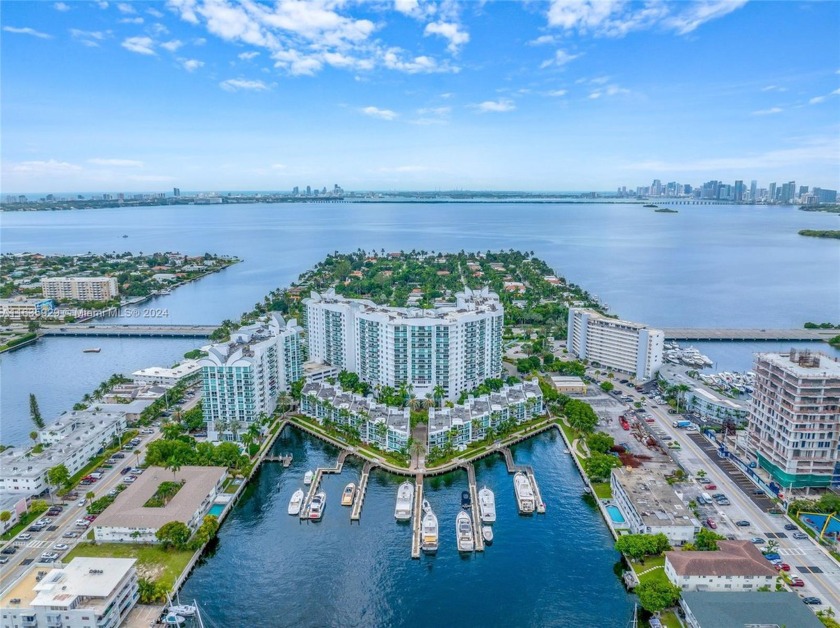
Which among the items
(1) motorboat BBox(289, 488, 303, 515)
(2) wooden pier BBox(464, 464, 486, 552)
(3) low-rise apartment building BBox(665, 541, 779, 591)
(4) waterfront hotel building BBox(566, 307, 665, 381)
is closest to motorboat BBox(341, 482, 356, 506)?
(1) motorboat BBox(289, 488, 303, 515)

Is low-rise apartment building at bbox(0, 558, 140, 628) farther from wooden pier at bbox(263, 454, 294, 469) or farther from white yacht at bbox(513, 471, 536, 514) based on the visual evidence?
white yacht at bbox(513, 471, 536, 514)

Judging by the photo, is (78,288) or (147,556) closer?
(147,556)

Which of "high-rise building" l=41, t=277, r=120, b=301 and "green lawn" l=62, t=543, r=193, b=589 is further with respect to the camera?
"high-rise building" l=41, t=277, r=120, b=301

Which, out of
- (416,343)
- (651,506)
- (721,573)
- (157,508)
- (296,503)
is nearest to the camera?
(721,573)

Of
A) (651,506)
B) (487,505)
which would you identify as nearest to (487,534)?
(487,505)

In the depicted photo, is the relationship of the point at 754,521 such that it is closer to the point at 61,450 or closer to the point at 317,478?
the point at 317,478

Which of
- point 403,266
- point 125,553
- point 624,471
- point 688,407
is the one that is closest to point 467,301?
point 688,407
